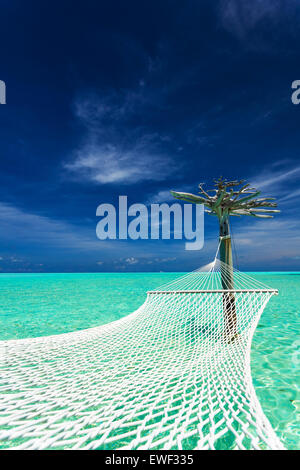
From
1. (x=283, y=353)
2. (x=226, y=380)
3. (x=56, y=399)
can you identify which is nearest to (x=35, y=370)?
(x=56, y=399)

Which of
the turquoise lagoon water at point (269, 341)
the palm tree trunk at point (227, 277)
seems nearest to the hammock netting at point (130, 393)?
the palm tree trunk at point (227, 277)

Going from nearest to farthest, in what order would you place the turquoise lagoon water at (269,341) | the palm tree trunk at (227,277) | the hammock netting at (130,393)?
the hammock netting at (130,393) → the turquoise lagoon water at (269,341) → the palm tree trunk at (227,277)

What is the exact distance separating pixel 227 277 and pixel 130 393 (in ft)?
8.72

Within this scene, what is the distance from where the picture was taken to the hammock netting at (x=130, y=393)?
3.78 ft

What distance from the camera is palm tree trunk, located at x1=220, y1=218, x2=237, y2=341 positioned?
3.70m

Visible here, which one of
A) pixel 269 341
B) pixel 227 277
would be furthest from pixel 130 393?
pixel 269 341

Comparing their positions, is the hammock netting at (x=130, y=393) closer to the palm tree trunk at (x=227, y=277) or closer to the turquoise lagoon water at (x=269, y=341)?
the palm tree trunk at (x=227, y=277)

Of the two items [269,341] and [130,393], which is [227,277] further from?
[130,393]

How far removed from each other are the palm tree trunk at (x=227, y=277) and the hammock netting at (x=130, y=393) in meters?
0.15

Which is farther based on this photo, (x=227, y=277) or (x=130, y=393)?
(x=227, y=277)

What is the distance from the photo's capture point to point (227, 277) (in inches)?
154

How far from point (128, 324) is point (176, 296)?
94 centimetres

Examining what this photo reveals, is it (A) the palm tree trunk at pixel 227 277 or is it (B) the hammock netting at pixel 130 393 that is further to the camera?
(A) the palm tree trunk at pixel 227 277
